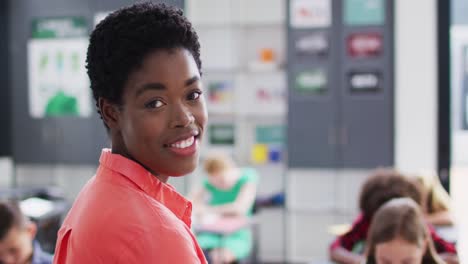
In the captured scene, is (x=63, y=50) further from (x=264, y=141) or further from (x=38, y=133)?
(x=264, y=141)

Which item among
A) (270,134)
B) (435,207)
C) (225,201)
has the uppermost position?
(270,134)

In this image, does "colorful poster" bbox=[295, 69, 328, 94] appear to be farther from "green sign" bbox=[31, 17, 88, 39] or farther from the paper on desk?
the paper on desk

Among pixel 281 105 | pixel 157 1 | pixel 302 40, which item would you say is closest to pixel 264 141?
pixel 281 105

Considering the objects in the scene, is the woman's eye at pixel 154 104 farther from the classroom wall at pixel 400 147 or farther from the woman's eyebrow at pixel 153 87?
the classroom wall at pixel 400 147

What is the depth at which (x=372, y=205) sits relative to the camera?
2.58m

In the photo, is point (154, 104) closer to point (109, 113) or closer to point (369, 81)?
point (109, 113)

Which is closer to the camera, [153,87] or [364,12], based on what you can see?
[153,87]

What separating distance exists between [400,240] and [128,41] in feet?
4.09

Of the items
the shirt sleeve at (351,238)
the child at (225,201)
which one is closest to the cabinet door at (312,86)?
the child at (225,201)

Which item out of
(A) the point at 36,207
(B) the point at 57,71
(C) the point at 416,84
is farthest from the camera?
(B) the point at 57,71

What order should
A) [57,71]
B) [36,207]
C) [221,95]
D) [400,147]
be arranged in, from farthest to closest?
1. [221,95]
2. [57,71]
3. [400,147]
4. [36,207]

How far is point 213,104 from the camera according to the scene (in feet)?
19.2

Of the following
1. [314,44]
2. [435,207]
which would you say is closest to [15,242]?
[435,207]

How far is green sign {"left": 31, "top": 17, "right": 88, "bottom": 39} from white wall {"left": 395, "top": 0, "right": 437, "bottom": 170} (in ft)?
8.42
